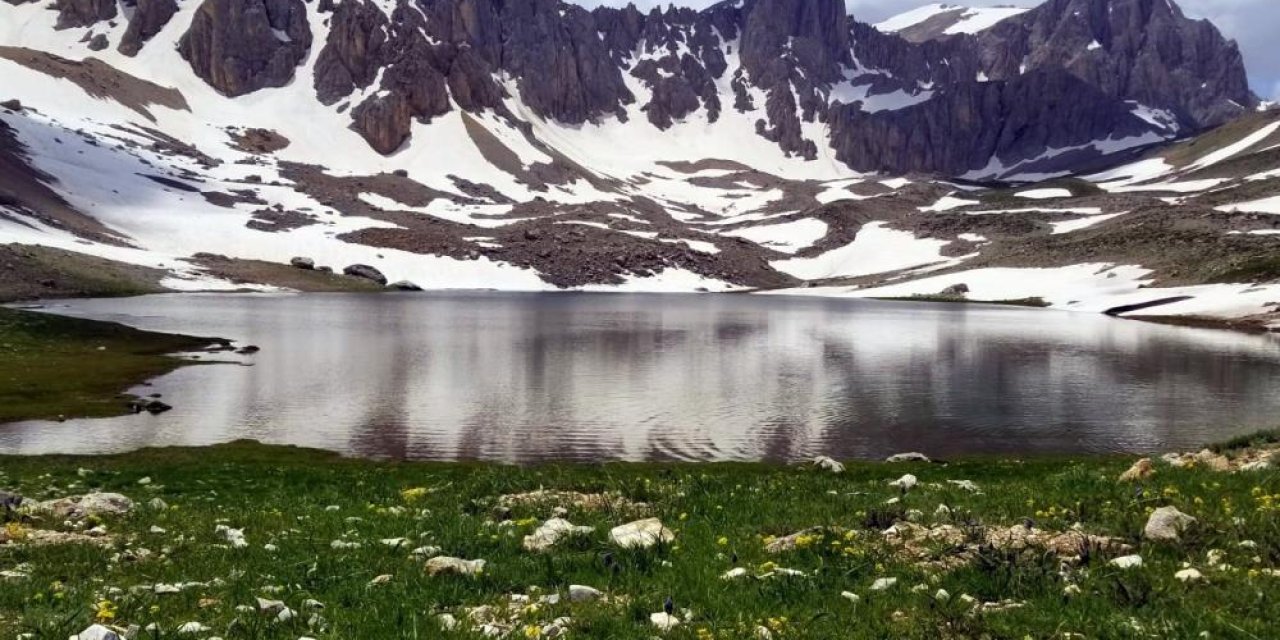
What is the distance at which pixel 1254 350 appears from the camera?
3556 inches

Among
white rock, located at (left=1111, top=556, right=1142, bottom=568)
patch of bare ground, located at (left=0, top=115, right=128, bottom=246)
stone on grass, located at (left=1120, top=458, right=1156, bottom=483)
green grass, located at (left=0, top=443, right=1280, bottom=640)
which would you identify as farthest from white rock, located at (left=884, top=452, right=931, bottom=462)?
patch of bare ground, located at (left=0, top=115, right=128, bottom=246)

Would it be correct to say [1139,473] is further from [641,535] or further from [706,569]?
[706,569]

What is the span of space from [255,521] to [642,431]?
31.8 meters

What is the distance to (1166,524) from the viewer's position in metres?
11.9

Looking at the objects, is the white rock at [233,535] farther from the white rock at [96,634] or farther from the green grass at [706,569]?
the white rock at [96,634]

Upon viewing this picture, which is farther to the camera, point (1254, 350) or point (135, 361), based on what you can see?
point (1254, 350)

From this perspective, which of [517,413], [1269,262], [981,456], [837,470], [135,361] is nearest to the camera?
[837,470]

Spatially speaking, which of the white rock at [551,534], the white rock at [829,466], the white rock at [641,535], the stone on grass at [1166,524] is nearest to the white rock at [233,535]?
the white rock at [551,534]

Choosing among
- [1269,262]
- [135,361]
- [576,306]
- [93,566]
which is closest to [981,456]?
[93,566]

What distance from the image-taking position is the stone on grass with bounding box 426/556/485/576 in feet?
36.8

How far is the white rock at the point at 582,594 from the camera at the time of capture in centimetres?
1001

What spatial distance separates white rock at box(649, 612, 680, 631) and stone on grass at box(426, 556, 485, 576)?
2.99 m

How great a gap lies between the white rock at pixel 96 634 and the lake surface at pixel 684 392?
107 feet

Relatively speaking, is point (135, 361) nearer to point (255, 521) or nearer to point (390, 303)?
point (255, 521)
